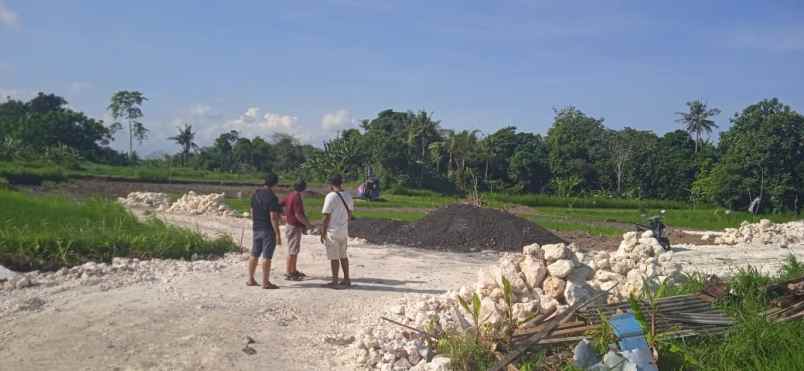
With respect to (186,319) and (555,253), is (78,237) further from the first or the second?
(555,253)

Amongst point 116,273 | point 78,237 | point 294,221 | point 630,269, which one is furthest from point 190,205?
point 630,269

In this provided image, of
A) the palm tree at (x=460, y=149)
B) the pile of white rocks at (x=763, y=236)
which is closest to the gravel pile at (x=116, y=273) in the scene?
the pile of white rocks at (x=763, y=236)

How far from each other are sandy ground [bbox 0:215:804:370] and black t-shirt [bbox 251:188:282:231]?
83 centimetres

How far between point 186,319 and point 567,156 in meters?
43.3

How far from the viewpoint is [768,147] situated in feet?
114

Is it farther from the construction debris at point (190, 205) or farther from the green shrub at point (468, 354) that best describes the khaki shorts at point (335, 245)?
the construction debris at point (190, 205)

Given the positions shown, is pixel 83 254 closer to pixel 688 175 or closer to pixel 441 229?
pixel 441 229

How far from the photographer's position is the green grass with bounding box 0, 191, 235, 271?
29.9 feet

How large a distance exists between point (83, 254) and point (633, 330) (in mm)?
7817

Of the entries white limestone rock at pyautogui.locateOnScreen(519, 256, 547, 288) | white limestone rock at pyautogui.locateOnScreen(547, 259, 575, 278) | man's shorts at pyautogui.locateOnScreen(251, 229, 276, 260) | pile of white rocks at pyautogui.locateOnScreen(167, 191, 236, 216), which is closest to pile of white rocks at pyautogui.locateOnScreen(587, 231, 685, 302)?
white limestone rock at pyautogui.locateOnScreen(547, 259, 575, 278)

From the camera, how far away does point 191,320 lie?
676 cm

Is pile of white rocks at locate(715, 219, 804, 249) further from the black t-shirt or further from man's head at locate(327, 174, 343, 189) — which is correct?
the black t-shirt

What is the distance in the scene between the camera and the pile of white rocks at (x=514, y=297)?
6078 millimetres

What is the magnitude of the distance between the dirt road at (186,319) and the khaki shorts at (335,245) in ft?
1.60
